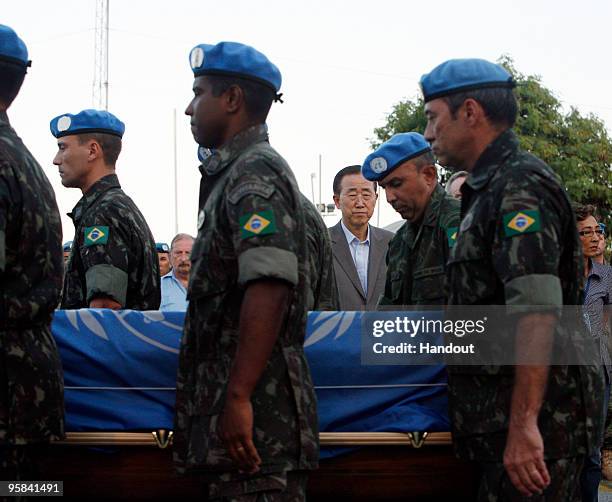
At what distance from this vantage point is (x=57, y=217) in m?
3.40

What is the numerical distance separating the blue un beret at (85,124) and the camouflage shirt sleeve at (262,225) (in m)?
2.37

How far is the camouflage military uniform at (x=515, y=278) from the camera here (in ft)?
9.77

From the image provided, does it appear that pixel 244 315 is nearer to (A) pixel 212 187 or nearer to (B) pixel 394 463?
(A) pixel 212 187

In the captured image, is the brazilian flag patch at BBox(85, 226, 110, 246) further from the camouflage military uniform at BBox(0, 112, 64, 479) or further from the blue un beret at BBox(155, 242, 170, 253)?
the blue un beret at BBox(155, 242, 170, 253)

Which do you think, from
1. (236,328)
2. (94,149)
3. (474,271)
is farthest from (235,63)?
(94,149)

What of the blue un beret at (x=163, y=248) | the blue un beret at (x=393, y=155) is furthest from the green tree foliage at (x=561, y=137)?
the blue un beret at (x=393, y=155)

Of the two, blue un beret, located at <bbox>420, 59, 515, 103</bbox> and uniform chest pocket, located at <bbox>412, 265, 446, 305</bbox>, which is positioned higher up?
blue un beret, located at <bbox>420, 59, 515, 103</bbox>

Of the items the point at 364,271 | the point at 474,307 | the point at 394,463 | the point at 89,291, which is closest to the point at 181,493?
the point at 394,463

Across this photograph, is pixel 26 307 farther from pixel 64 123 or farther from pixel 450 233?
pixel 64 123

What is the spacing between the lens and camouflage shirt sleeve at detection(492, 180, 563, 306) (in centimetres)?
294

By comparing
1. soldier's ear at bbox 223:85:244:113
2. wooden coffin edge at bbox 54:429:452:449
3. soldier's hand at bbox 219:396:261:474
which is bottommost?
wooden coffin edge at bbox 54:429:452:449

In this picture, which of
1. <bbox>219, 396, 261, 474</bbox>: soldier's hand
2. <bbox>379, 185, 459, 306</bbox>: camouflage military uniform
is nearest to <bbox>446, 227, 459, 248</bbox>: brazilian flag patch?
<bbox>379, 185, 459, 306</bbox>: camouflage military uniform

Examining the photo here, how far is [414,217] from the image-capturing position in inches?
189

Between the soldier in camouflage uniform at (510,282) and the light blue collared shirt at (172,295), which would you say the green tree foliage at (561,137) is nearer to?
the light blue collared shirt at (172,295)
